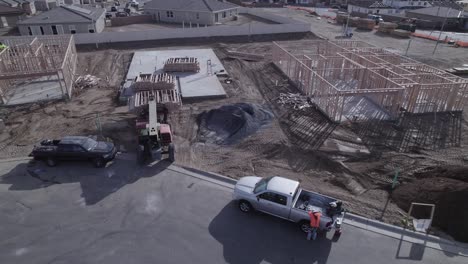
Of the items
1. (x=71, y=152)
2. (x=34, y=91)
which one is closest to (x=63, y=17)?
(x=34, y=91)

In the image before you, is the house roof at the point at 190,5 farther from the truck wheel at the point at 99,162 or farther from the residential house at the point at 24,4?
the truck wheel at the point at 99,162

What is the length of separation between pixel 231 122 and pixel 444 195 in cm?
1122

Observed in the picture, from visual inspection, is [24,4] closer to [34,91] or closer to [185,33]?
[185,33]

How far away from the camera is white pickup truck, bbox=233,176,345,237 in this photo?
1127 centimetres

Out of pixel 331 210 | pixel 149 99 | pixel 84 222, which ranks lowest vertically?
pixel 84 222

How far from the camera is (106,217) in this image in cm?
1227

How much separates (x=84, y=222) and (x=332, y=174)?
36.2ft

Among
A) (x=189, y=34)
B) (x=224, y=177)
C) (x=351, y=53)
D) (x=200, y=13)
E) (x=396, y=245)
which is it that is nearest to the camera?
(x=396, y=245)

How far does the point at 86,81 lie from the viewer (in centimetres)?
2545

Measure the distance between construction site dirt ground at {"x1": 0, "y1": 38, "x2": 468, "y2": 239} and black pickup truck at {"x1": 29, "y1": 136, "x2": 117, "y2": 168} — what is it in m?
1.91

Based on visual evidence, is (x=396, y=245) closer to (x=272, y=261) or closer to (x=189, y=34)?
(x=272, y=261)

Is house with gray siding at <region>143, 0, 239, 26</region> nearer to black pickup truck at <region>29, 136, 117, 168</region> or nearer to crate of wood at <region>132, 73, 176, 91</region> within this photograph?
crate of wood at <region>132, 73, 176, 91</region>

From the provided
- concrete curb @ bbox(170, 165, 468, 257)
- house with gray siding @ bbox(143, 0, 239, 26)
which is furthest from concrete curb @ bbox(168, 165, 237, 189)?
house with gray siding @ bbox(143, 0, 239, 26)

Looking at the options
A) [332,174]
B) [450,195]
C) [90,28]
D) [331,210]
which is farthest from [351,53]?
[90,28]
